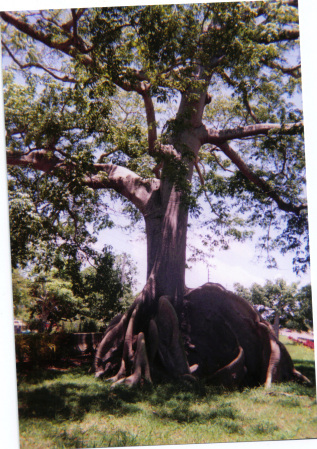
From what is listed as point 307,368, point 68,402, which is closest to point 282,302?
point 307,368

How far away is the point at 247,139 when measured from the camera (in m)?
6.70

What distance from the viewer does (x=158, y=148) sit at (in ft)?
17.8

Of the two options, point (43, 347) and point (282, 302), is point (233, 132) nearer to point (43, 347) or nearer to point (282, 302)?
point (282, 302)

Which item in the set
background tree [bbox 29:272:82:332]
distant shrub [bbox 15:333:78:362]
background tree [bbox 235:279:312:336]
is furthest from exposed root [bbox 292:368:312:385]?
background tree [bbox 29:272:82:332]

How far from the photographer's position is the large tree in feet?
16.5

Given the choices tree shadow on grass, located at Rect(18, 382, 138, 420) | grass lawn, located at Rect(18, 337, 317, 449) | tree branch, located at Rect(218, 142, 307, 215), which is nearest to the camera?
grass lawn, located at Rect(18, 337, 317, 449)

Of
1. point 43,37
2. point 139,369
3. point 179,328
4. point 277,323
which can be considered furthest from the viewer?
point 277,323

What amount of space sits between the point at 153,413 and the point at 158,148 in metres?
3.92

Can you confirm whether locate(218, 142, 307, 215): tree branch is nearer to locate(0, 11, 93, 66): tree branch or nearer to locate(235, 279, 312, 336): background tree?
locate(235, 279, 312, 336): background tree

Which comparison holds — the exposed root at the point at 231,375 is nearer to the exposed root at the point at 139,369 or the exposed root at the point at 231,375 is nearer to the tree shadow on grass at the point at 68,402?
the exposed root at the point at 139,369

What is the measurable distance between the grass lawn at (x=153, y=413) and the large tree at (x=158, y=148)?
0.39 m

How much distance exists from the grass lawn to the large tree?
39 centimetres

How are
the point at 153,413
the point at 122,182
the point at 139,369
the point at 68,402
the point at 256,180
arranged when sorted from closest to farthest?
the point at 153,413, the point at 68,402, the point at 139,369, the point at 122,182, the point at 256,180

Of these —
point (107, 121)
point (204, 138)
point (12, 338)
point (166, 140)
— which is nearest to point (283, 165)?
point (204, 138)
